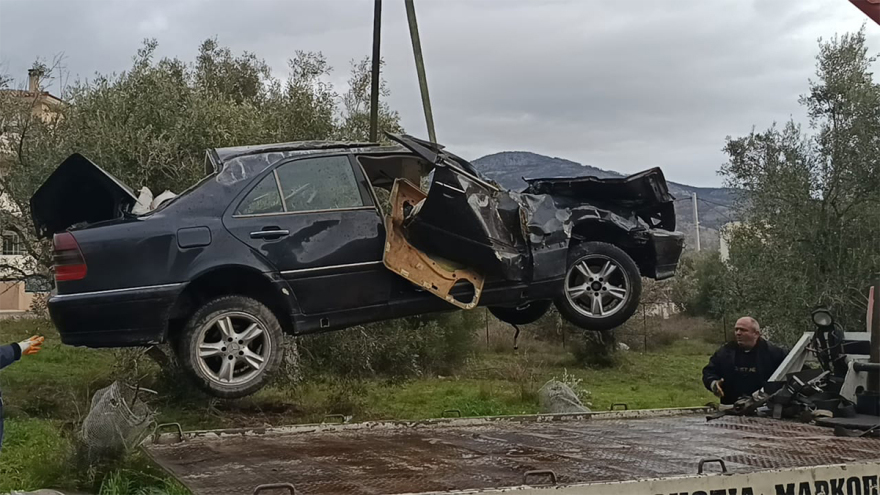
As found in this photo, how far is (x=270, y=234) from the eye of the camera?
4.90 m

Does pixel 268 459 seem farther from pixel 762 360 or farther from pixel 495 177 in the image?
pixel 762 360

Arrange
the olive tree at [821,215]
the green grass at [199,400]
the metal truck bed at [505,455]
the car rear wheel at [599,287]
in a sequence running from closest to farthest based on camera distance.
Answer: the metal truck bed at [505,455]
the car rear wheel at [599,287]
the green grass at [199,400]
the olive tree at [821,215]

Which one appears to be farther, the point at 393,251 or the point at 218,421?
the point at 218,421

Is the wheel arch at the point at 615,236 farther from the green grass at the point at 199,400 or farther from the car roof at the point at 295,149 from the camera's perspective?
the green grass at the point at 199,400

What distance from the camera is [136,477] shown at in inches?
203

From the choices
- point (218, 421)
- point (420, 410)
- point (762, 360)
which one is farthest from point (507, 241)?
point (420, 410)

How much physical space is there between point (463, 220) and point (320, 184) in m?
0.83

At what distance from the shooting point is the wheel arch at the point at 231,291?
15.7 feet

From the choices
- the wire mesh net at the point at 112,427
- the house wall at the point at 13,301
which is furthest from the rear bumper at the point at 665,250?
the house wall at the point at 13,301

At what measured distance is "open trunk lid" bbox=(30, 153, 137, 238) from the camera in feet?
16.2

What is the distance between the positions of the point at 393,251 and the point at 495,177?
0.95 metres

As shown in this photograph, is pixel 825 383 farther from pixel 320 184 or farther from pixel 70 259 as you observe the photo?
pixel 70 259

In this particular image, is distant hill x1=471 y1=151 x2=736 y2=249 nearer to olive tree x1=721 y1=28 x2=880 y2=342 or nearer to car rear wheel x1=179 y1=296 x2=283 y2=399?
car rear wheel x1=179 y1=296 x2=283 y2=399

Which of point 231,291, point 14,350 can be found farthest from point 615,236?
point 14,350
